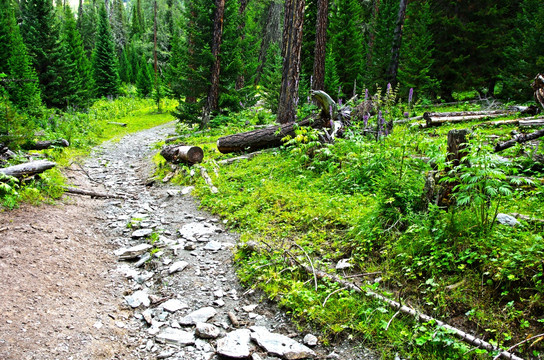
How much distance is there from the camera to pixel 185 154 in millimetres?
9625

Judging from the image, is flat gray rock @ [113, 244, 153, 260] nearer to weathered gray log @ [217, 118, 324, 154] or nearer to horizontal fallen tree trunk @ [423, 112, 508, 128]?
weathered gray log @ [217, 118, 324, 154]

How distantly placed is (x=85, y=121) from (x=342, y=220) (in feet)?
62.1

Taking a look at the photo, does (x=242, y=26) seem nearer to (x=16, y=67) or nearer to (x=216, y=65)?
(x=216, y=65)

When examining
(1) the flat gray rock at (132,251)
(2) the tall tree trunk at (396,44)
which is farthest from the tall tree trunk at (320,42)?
(1) the flat gray rock at (132,251)

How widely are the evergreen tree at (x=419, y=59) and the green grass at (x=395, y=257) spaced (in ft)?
38.2

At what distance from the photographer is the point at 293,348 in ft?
10.3

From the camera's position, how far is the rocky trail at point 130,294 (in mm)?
3166

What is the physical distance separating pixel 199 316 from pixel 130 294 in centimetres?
114

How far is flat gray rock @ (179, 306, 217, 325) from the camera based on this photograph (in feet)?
12.1

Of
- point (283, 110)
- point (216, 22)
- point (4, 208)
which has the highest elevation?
→ point (216, 22)

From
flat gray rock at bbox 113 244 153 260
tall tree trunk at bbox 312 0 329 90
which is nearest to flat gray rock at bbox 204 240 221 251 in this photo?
flat gray rock at bbox 113 244 153 260

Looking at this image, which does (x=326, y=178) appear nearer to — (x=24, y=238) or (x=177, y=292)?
(x=177, y=292)

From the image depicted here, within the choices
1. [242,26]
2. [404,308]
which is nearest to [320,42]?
[242,26]

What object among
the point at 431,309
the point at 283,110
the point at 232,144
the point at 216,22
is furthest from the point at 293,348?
the point at 216,22
